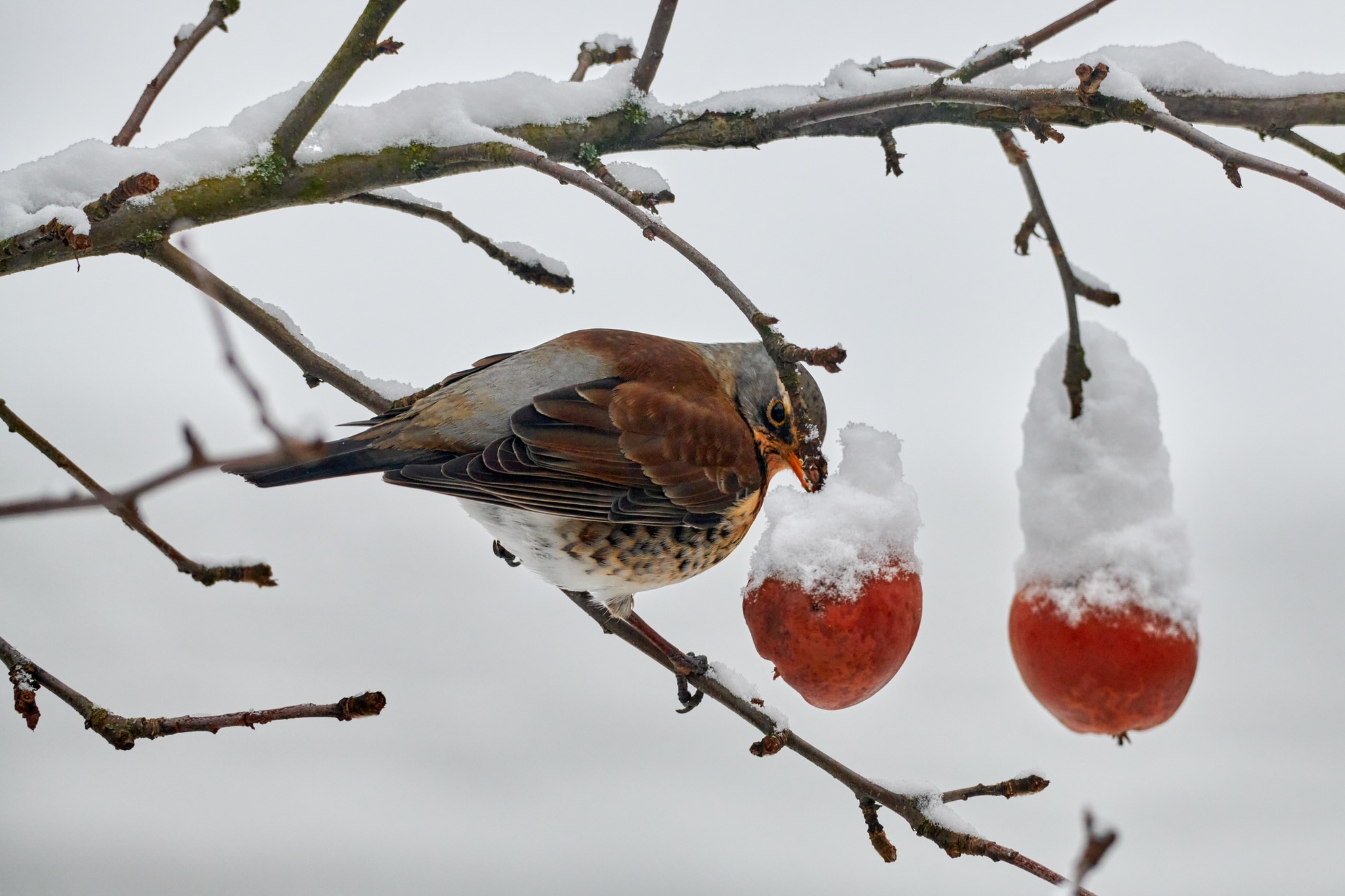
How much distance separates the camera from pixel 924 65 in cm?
144

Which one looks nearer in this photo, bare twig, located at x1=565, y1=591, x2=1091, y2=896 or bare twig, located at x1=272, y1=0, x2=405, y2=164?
bare twig, located at x1=272, y1=0, x2=405, y2=164

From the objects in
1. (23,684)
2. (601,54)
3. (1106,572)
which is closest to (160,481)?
(23,684)

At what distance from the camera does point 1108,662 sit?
1159mm

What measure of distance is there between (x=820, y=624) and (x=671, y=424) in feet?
1.70

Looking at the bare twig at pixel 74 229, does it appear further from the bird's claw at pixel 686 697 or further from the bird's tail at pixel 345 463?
the bird's claw at pixel 686 697

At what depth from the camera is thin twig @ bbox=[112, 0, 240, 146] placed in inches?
52.3

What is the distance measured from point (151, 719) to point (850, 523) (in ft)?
2.32

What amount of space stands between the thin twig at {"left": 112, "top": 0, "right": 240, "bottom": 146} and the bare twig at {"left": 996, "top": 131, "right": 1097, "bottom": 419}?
38.1 inches

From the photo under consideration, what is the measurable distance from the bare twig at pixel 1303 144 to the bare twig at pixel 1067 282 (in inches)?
11.0

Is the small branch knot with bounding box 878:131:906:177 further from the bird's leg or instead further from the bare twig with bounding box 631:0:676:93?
the bird's leg

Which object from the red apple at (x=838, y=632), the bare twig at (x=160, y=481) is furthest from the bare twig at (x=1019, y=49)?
the bare twig at (x=160, y=481)

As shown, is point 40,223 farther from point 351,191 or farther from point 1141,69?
point 1141,69

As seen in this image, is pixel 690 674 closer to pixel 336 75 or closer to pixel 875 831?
pixel 875 831

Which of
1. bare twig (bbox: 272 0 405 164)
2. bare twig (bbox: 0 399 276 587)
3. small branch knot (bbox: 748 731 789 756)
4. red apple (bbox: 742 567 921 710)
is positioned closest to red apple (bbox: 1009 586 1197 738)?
red apple (bbox: 742 567 921 710)
